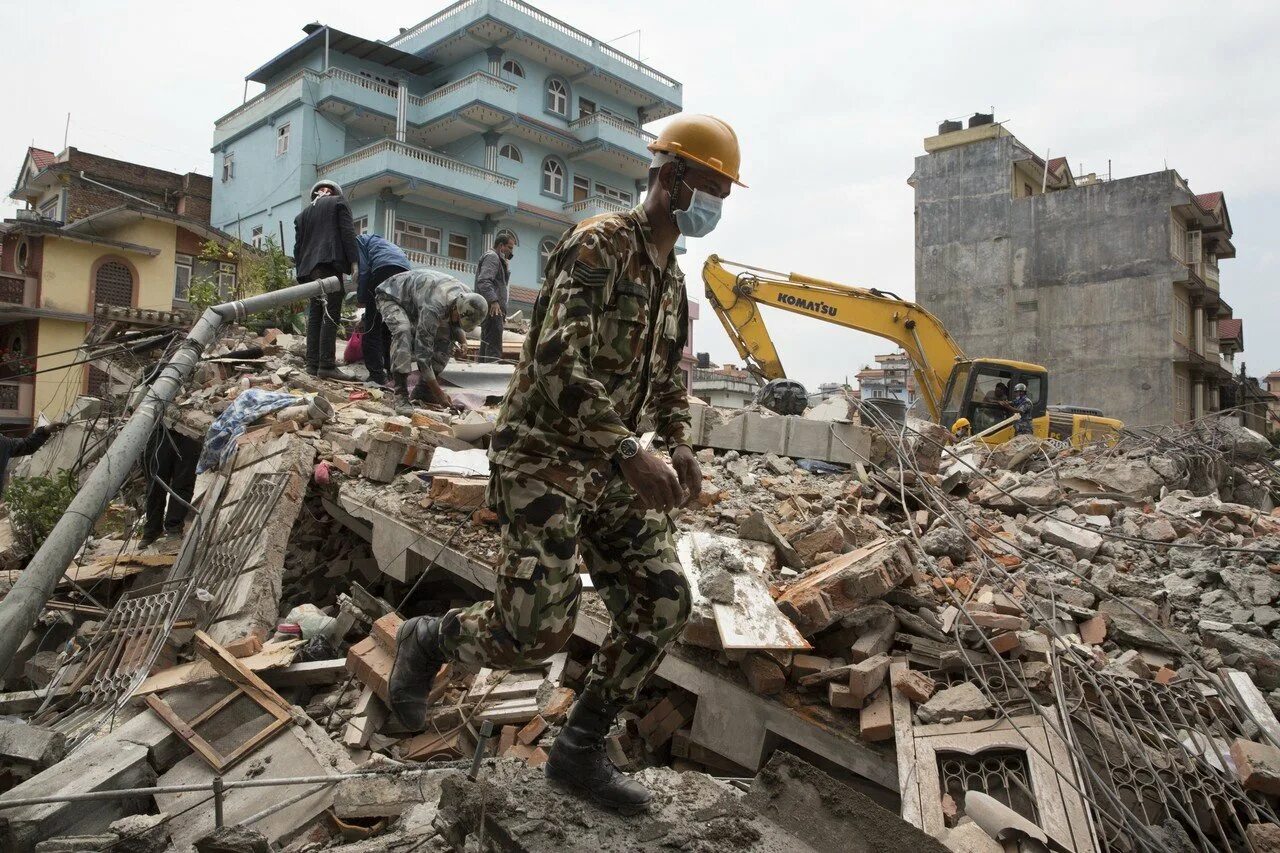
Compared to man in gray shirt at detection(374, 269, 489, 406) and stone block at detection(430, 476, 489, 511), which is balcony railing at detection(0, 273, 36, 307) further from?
stone block at detection(430, 476, 489, 511)

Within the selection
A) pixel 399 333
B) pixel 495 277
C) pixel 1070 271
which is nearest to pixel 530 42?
pixel 1070 271

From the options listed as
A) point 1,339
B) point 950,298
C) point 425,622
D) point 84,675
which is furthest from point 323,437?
point 950,298

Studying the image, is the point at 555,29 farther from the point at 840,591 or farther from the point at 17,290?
the point at 840,591

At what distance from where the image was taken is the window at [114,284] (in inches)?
927

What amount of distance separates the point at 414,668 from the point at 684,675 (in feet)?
5.15

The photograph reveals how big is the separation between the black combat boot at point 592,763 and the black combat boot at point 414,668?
47cm

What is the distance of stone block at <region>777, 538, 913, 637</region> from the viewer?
3.55 m

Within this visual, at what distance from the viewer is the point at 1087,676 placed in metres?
3.39

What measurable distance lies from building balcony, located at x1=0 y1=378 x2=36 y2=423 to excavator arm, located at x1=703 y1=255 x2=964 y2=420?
21.2m

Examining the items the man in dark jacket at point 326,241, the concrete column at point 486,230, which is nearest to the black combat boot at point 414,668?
the man in dark jacket at point 326,241

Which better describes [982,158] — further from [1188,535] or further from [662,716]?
[662,716]

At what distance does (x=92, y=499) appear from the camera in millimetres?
Result: 4273

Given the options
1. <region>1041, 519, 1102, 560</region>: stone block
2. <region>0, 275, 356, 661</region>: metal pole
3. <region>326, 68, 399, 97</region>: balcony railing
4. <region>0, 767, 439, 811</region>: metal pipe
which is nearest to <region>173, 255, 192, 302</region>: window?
<region>326, 68, 399, 97</region>: balcony railing

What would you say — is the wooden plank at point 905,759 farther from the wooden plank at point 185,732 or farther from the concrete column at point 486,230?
the concrete column at point 486,230
